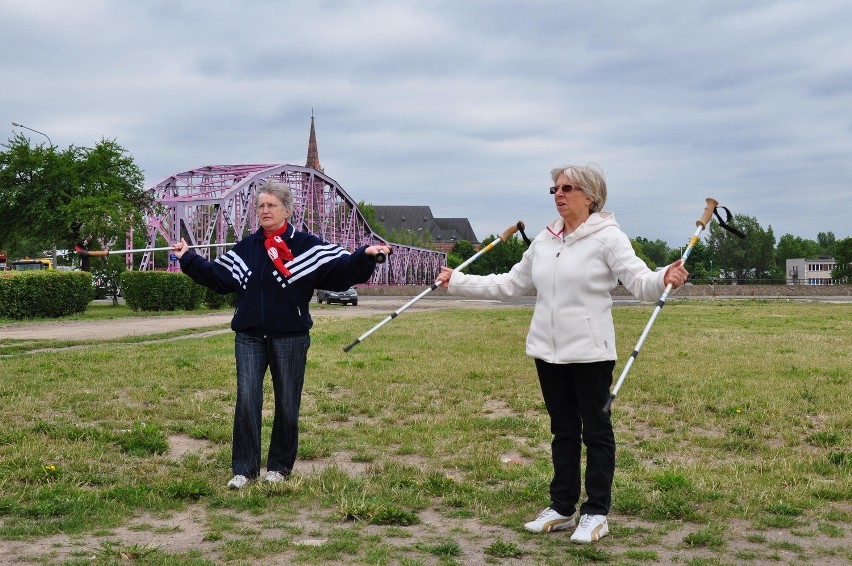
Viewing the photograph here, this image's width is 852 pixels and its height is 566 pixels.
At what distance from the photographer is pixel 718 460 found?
621cm

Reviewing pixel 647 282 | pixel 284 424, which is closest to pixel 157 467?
pixel 284 424

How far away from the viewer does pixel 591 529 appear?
4355mm

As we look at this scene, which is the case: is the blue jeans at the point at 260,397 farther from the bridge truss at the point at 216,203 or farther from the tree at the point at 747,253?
the tree at the point at 747,253

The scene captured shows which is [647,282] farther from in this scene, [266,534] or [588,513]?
[266,534]

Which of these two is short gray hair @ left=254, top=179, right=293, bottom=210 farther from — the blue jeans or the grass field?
the grass field

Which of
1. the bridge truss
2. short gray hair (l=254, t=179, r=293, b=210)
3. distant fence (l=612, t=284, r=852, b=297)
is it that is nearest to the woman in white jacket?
short gray hair (l=254, t=179, r=293, b=210)

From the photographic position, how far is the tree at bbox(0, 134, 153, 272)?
40375 millimetres

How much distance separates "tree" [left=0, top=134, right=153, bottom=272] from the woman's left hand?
37688 mm

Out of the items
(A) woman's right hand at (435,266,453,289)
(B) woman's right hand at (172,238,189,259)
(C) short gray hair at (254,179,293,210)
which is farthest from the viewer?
(B) woman's right hand at (172,238,189,259)

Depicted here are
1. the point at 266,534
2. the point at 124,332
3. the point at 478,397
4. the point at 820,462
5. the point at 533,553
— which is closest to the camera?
the point at 533,553

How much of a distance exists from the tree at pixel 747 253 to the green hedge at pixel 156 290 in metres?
115

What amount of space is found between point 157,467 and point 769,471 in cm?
410

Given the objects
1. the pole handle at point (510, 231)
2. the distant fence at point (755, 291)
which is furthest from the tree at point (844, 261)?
the pole handle at point (510, 231)

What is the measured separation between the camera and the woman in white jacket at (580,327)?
4469 mm
